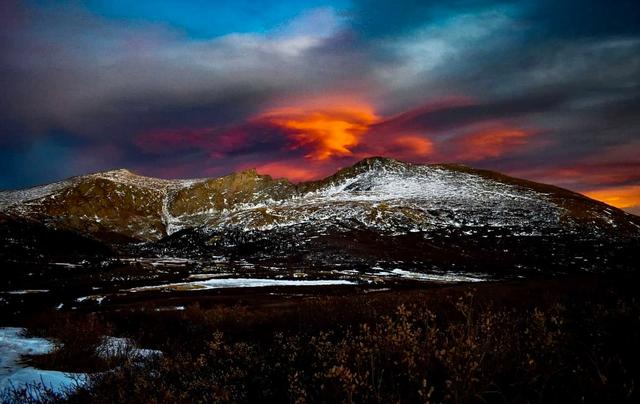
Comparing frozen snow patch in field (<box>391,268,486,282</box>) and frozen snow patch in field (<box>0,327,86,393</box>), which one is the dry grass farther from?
frozen snow patch in field (<box>391,268,486,282</box>)

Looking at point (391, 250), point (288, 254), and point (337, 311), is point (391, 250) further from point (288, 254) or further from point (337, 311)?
point (337, 311)

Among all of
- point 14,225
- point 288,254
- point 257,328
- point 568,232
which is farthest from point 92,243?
point 568,232

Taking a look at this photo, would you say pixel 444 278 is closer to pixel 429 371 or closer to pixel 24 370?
pixel 24 370

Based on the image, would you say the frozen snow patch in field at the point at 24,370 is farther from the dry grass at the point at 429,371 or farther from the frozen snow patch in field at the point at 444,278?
the frozen snow patch in field at the point at 444,278

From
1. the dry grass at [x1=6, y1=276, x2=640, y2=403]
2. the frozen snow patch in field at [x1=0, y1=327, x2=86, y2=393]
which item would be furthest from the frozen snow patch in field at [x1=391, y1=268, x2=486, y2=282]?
the dry grass at [x1=6, y1=276, x2=640, y2=403]

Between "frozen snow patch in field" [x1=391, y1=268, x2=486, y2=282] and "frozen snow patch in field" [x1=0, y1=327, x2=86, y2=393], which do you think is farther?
"frozen snow patch in field" [x1=391, y1=268, x2=486, y2=282]

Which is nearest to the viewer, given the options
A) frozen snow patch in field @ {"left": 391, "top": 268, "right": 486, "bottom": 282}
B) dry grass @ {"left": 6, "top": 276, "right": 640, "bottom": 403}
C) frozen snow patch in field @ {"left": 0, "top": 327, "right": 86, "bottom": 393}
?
dry grass @ {"left": 6, "top": 276, "right": 640, "bottom": 403}

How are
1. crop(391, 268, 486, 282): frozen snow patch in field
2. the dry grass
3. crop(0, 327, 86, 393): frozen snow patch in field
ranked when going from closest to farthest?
the dry grass < crop(0, 327, 86, 393): frozen snow patch in field < crop(391, 268, 486, 282): frozen snow patch in field

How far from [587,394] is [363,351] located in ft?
7.92

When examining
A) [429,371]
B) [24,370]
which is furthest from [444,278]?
[429,371]

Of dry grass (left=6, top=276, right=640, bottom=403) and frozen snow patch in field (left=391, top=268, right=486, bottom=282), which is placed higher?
dry grass (left=6, top=276, right=640, bottom=403)

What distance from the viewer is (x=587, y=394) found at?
3.71 metres

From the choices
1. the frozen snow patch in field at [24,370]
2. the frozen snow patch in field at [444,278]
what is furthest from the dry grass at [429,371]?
the frozen snow patch in field at [444,278]

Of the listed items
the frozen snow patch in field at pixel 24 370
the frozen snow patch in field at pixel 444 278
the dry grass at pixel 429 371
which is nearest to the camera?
the dry grass at pixel 429 371
